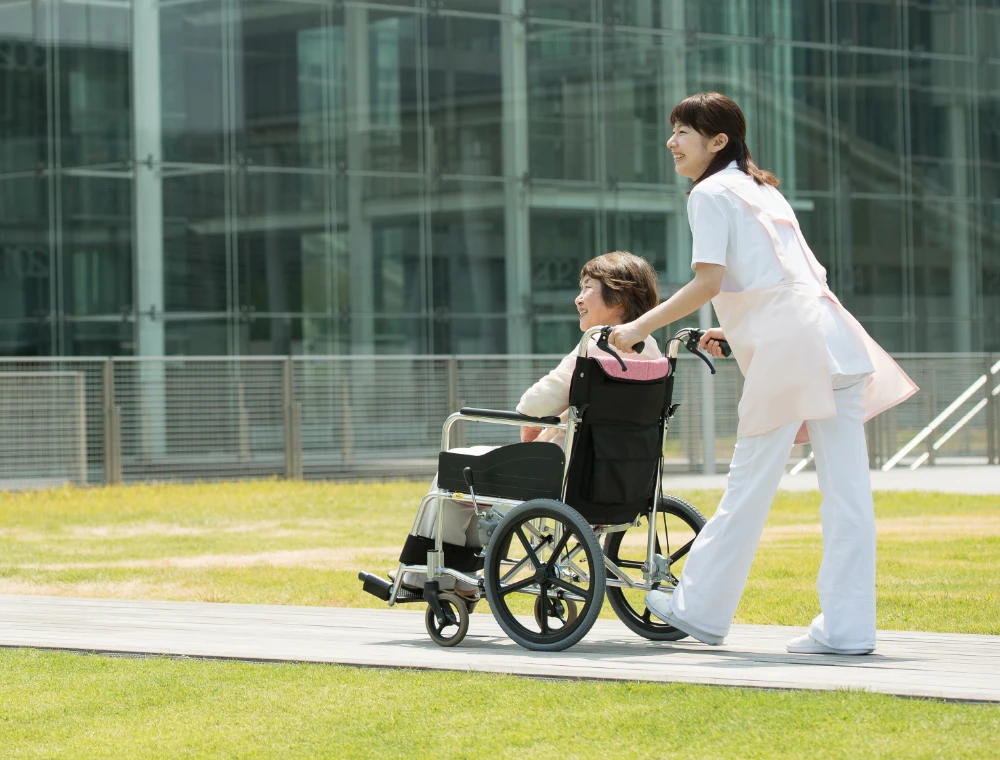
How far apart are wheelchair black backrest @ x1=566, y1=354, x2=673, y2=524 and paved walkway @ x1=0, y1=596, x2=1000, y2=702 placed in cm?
54

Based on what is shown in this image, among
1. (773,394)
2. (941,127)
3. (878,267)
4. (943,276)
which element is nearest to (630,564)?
(773,394)

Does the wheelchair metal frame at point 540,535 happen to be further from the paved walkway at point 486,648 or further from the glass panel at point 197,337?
the glass panel at point 197,337

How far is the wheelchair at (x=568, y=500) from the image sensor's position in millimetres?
5559

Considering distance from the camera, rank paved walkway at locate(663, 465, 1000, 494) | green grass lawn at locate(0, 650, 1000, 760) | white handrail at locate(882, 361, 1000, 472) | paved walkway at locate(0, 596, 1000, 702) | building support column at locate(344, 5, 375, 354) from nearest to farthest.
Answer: green grass lawn at locate(0, 650, 1000, 760)
paved walkway at locate(0, 596, 1000, 702)
paved walkway at locate(663, 465, 1000, 494)
white handrail at locate(882, 361, 1000, 472)
building support column at locate(344, 5, 375, 354)

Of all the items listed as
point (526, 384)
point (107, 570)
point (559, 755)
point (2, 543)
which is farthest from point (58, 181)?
point (559, 755)

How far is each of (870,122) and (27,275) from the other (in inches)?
522

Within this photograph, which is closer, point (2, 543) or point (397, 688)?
point (397, 688)

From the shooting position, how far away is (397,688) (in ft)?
16.0

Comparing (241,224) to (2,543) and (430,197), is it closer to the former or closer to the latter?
(430,197)

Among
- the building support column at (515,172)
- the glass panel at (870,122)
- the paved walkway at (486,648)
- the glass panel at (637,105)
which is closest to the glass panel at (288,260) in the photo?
the building support column at (515,172)

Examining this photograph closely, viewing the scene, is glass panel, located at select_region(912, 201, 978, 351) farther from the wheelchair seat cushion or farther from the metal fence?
the wheelchair seat cushion

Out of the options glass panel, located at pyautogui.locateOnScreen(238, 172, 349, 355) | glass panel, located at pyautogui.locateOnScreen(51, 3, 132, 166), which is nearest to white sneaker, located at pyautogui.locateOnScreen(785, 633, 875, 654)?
glass panel, located at pyautogui.locateOnScreen(238, 172, 349, 355)

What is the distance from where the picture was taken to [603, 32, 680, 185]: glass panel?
78.1 ft

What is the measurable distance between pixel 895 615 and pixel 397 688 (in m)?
2.92
